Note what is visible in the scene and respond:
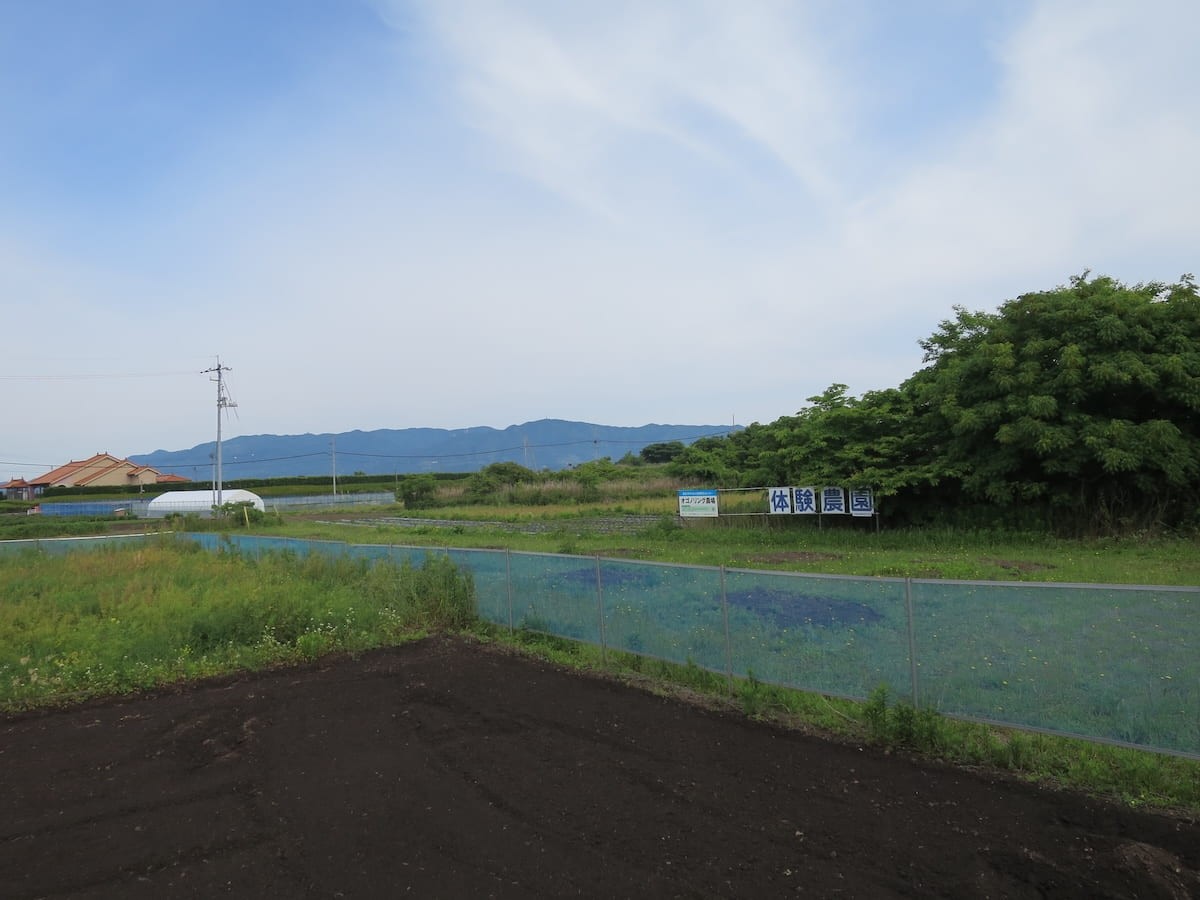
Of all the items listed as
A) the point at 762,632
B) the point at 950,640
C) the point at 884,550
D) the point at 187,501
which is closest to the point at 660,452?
the point at 187,501

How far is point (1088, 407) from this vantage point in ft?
61.3

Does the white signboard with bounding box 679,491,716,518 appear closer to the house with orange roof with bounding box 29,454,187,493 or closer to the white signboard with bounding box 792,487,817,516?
the white signboard with bounding box 792,487,817,516

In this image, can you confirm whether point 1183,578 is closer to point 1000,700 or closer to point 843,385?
point 1000,700

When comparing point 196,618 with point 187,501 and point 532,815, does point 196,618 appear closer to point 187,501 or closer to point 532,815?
point 532,815

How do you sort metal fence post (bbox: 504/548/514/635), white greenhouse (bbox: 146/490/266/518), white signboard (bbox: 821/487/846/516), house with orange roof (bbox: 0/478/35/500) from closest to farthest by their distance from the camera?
metal fence post (bbox: 504/548/514/635) → white signboard (bbox: 821/487/846/516) → white greenhouse (bbox: 146/490/266/518) → house with orange roof (bbox: 0/478/35/500)

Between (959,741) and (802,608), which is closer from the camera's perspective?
(959,741)

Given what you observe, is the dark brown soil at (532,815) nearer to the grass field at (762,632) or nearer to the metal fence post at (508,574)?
the grass field at (762,632)

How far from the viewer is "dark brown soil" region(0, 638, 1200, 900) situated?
4.18 metres

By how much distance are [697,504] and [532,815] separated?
21673 mm

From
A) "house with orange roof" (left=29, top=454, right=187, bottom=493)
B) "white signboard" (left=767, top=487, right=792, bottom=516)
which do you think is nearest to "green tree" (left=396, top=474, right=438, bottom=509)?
"white signboard" (left=767, top=487, right=792, bottom=516)

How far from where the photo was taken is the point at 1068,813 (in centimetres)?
476

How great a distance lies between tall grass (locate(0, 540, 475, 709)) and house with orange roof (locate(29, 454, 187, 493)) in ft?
347

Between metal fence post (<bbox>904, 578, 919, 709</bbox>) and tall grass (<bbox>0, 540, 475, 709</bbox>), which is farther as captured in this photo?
tall grass (<bbox>0, 540, 475, 709</bbox>)

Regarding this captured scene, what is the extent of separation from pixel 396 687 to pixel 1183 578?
477 inches
